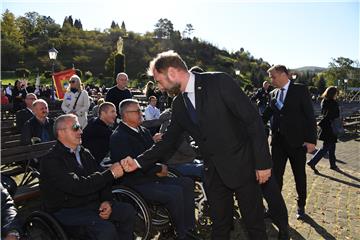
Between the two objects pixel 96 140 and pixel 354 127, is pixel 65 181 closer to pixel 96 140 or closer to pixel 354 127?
pixel 96 140

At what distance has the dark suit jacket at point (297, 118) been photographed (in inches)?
187

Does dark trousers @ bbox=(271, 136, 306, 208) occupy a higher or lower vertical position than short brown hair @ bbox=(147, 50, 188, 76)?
lower

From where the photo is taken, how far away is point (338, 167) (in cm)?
871

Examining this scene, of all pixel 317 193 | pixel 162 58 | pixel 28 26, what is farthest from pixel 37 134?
pixel 28 26

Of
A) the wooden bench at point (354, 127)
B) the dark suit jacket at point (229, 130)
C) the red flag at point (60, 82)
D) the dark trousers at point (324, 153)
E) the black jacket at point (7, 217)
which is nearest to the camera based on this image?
the black jacket at point (7, 217)

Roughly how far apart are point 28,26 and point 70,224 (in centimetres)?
7950

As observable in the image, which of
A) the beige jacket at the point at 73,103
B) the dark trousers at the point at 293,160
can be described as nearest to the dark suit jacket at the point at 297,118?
the dark trousers at the point at 293,160

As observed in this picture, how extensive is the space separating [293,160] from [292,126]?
1.55ft

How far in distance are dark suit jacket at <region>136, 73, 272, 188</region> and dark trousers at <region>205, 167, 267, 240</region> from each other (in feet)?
0.33

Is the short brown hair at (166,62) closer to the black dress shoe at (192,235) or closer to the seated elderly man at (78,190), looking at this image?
the seated elderly man at (78,190)

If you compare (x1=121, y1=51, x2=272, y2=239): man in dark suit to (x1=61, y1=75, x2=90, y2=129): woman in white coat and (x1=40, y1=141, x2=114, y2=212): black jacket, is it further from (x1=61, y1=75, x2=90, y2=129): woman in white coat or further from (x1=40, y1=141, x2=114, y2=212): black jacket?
(x1=61, y1=75, x2=90, y2=129): woman in white coat

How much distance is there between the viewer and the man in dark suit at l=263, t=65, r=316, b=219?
4773 millimetres

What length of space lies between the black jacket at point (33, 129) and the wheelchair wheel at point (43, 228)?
8.16ft

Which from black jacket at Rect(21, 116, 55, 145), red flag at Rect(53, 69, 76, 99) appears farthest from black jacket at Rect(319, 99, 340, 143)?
red flag at Rect(53, 69, 76, 99)
